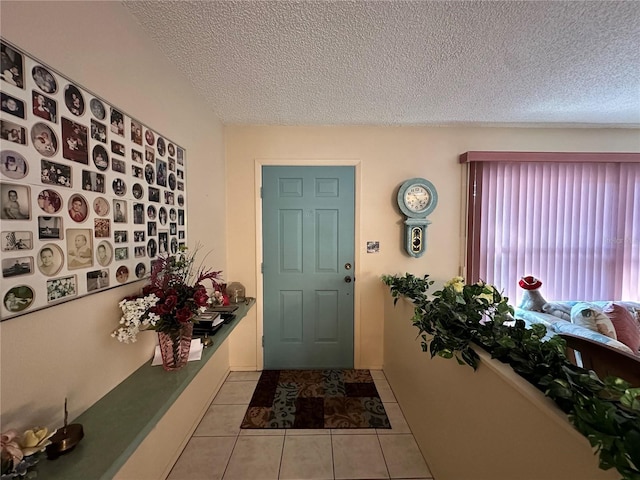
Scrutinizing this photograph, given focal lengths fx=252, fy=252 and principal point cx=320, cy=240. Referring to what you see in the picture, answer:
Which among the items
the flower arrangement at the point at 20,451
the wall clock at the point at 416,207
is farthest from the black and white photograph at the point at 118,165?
the wall clock at the point at 416,207

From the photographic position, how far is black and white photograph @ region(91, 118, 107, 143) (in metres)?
0.94

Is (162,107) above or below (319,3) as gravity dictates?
below

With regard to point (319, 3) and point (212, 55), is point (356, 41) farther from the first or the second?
point (212, 55)

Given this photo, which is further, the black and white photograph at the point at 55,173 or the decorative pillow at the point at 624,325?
the decorative pillow at the point at 624,325

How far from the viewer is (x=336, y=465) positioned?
148 cm

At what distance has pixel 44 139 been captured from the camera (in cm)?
76

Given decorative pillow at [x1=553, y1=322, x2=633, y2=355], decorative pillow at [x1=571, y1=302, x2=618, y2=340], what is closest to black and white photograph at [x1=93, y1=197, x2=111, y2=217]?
decorative pillow at [x1=553, y1=322, x2=633, y2=355]

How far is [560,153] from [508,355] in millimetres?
2449

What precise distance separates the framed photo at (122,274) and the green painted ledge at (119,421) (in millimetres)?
448

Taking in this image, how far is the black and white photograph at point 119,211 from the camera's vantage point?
105cm

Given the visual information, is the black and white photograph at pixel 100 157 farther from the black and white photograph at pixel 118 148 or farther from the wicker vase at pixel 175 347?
the wicker vase at pixel 175 347

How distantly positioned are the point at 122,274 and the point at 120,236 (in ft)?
0.54

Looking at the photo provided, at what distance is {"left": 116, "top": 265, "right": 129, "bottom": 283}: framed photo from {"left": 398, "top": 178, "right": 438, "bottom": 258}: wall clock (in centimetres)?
210

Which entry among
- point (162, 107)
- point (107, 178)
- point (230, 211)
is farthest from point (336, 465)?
point (162, 107)
